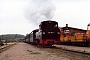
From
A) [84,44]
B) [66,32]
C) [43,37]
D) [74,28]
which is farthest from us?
[74,28]

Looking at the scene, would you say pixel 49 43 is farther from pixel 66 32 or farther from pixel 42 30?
pixel 66 32

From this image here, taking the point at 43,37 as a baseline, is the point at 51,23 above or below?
A: above

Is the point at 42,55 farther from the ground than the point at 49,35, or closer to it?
closer to it

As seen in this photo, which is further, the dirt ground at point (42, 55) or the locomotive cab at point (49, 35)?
the locomotive cab at point (49, 35)

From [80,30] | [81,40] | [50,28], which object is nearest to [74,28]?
[80,30]

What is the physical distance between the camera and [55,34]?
1054 inches

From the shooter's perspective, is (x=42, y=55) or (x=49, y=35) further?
(x=49, y=35)

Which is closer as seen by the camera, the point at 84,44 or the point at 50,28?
the point at 50,28

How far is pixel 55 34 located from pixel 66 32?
766 inches

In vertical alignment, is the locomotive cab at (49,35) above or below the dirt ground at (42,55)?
above

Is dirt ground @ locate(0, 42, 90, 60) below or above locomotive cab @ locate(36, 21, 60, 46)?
below

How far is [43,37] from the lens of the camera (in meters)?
26.2

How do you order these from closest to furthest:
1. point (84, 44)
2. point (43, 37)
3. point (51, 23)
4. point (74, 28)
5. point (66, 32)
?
point (43, 37) → point (51, 23) → point (84, 44) → point (66, 32) → point (74, 28)

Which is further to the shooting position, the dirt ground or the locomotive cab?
the locomotive cab
